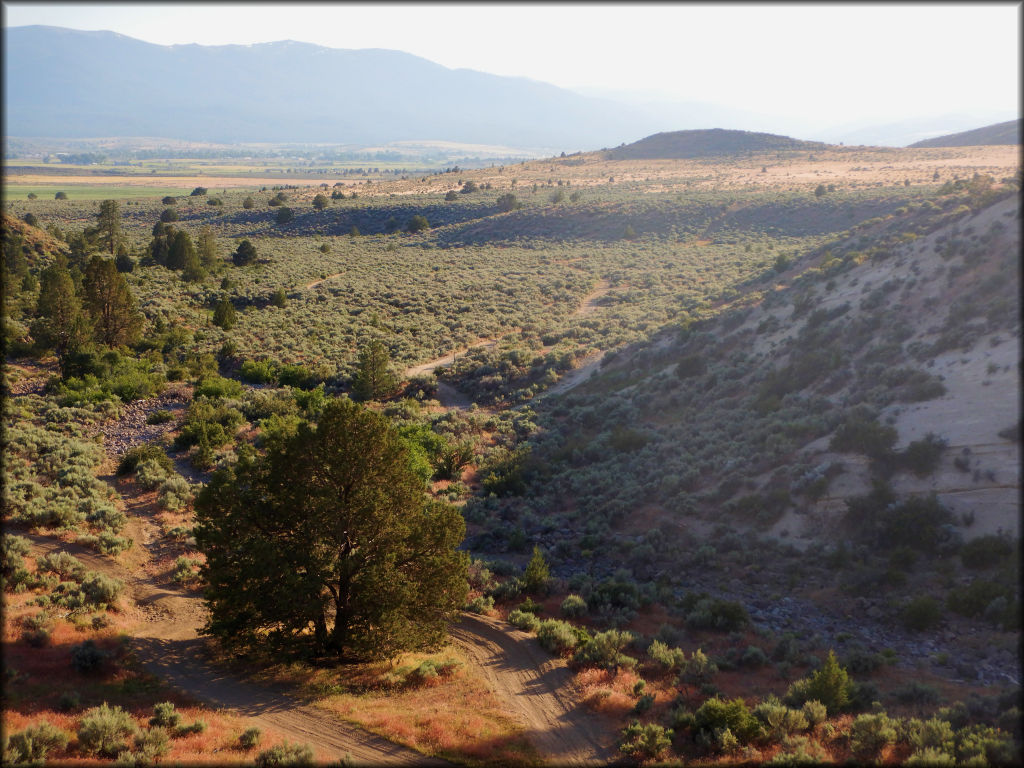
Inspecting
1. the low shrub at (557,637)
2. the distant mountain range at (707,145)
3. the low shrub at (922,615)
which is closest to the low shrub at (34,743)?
the low shrub at (557,637)

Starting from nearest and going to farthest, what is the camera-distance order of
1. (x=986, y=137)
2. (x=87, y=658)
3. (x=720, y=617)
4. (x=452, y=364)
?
(x=87, y=658)
(x=720, y=617)
(x=452, y=364)
(x=986, y=137)

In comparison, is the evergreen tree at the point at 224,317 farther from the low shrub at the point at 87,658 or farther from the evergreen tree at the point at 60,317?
the low shrub at the point at 87,658

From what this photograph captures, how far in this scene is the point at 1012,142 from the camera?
3027 inches

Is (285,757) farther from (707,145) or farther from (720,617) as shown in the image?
(707,145)

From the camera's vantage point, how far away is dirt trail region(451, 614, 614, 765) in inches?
406

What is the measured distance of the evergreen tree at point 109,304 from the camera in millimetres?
30734

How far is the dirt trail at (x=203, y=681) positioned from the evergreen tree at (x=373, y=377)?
15207mm

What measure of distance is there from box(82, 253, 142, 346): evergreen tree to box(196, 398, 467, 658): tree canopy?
24.6m

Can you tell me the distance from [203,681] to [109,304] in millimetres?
26546

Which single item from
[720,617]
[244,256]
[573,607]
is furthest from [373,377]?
[244,256]

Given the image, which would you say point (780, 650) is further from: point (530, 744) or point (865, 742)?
point (530, 744)

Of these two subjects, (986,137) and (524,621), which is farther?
(986,137)

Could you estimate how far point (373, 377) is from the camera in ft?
99.0

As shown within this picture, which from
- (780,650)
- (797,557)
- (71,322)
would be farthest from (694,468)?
(71,322)
